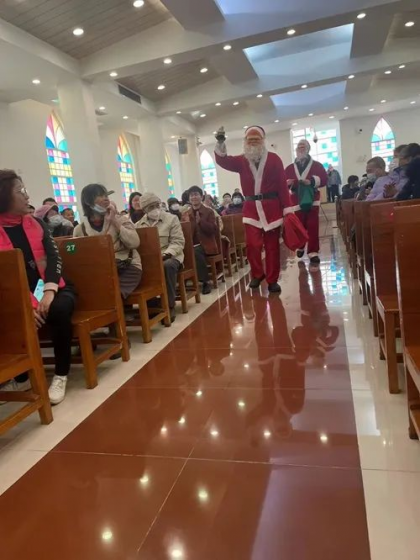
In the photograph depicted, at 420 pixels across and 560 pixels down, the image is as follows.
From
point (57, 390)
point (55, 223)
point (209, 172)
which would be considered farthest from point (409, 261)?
point (209, 172)

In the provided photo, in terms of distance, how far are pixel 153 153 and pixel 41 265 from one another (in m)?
9.35

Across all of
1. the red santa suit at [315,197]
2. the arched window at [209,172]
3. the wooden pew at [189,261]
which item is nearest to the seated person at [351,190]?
the red santa suit at [315,197]

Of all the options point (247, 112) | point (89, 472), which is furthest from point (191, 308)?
point (247, 112)

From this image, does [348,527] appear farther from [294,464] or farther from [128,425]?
[128,425]

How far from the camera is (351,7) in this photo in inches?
242

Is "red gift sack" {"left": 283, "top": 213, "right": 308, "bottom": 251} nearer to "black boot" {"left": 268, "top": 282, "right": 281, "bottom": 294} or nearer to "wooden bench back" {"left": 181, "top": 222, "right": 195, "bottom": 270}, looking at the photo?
"black boot" {"left": 268, "top": 282, "right": 281, "bottom": 294}

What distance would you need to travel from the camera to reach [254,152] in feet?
13.0

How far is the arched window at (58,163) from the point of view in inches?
398

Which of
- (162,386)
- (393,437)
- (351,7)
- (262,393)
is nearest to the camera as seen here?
(393,437)

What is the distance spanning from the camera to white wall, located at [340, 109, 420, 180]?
1667 cm

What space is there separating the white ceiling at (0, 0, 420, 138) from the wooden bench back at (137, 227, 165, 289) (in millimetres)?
4381

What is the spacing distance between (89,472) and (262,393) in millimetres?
783

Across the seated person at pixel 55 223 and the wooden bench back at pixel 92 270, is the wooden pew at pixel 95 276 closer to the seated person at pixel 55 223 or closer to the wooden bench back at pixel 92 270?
the wooden bench back at pixel 92 270

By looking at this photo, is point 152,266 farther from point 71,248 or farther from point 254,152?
point 254,152
